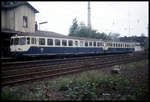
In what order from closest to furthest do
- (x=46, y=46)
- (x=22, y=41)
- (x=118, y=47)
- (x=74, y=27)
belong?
(x=22, y=41), (x=46, y=46), (x=118, y=47), (x=74, y=27)

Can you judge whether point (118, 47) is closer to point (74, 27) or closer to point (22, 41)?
point (22, 41)

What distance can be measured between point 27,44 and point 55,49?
3.64 metres

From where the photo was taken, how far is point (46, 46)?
16.2 metres

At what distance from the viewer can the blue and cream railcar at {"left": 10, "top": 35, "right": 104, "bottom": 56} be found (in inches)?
581

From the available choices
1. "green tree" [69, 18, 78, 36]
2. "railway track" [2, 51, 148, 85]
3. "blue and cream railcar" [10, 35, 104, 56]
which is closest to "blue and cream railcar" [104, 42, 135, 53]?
"blue and cream railcar" [10, 35, 104, 56]

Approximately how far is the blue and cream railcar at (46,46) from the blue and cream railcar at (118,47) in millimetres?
6188

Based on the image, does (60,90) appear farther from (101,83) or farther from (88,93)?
(101,83)

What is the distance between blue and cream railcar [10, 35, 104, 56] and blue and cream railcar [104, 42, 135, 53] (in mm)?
6188

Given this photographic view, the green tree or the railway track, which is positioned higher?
the green tree

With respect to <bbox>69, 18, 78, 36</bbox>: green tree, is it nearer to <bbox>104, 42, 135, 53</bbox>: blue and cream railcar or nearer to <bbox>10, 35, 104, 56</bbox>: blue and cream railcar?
<bbox>104, 42, 135, 53</bbox>: blue and cream railcar

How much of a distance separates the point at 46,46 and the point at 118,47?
18.5 metres

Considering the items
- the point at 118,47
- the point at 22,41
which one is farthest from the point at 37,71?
the point at 118,47

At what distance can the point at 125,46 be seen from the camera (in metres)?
32.4

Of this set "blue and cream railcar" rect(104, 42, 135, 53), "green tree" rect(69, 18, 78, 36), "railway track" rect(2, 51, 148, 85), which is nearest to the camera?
"railway track" rect(2, 51, 148, 85)
